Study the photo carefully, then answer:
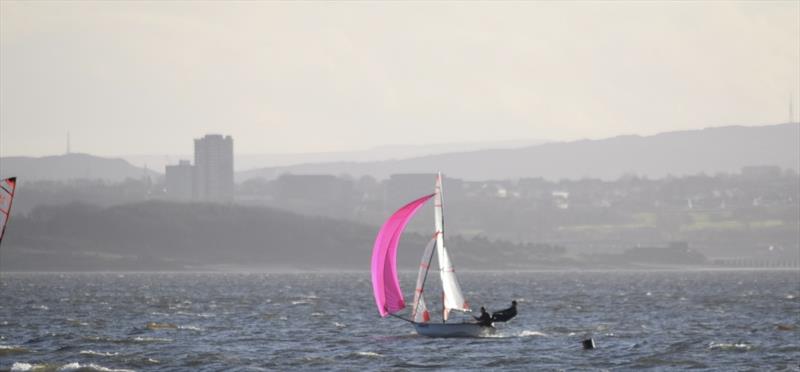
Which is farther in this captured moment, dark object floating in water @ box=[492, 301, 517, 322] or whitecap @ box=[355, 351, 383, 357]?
dark object floating in water @ box=[492, 301, 517, 322]

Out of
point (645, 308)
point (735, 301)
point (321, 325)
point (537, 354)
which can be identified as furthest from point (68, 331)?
point (735, 301)

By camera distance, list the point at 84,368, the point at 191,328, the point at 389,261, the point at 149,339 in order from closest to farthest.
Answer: the point at 84,368 → the point at 389,261 → the point at 149,339 → the point at 191,328

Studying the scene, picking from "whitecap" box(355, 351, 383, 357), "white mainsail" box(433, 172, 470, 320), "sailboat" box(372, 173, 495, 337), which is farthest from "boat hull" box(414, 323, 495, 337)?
"whitecap" box(355, 351, 383, 357)

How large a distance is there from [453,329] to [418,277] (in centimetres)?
406

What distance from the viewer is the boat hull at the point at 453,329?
8119 cm

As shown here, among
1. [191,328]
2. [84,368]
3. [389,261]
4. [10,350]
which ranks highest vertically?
[389,261]

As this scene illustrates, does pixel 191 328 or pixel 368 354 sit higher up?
pixel 191 328

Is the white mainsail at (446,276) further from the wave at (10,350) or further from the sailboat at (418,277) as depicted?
the wave at (10,350)

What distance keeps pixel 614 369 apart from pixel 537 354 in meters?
7.29

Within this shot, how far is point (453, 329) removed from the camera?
3196 inches

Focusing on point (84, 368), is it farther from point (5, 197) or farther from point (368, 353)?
point (368, 353)

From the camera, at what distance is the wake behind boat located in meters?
78.8

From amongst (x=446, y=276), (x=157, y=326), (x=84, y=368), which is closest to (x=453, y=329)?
(x=446, y=276)

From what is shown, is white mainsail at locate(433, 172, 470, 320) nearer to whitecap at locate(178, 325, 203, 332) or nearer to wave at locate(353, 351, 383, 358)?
wave at locate(353, 351, 383, 358)
